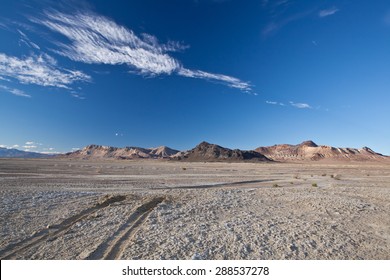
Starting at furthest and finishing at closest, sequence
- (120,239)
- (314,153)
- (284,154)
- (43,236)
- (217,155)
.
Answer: (284,154) < (314,153) < (217,155) < (43,236) < (120,239)

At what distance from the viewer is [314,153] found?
14938 cm

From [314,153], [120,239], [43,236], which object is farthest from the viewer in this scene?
[314,153]

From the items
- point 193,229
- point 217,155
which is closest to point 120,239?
point 193,229

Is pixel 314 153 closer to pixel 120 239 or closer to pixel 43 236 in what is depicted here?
pixel 120 239

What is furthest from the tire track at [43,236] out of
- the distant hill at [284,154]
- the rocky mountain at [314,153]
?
the rocky mountain at [314,153]

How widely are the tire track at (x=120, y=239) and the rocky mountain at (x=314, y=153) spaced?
14159 cm

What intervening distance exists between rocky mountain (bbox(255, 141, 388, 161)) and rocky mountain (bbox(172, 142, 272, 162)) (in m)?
26.2

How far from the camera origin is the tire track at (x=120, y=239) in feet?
18.9

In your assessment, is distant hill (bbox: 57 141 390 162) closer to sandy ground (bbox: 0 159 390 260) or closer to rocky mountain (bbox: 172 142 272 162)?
rocky mountain (bbox: 172 142 272 162)

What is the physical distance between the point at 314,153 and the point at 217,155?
189 feet

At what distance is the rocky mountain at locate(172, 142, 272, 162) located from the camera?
12319cm
